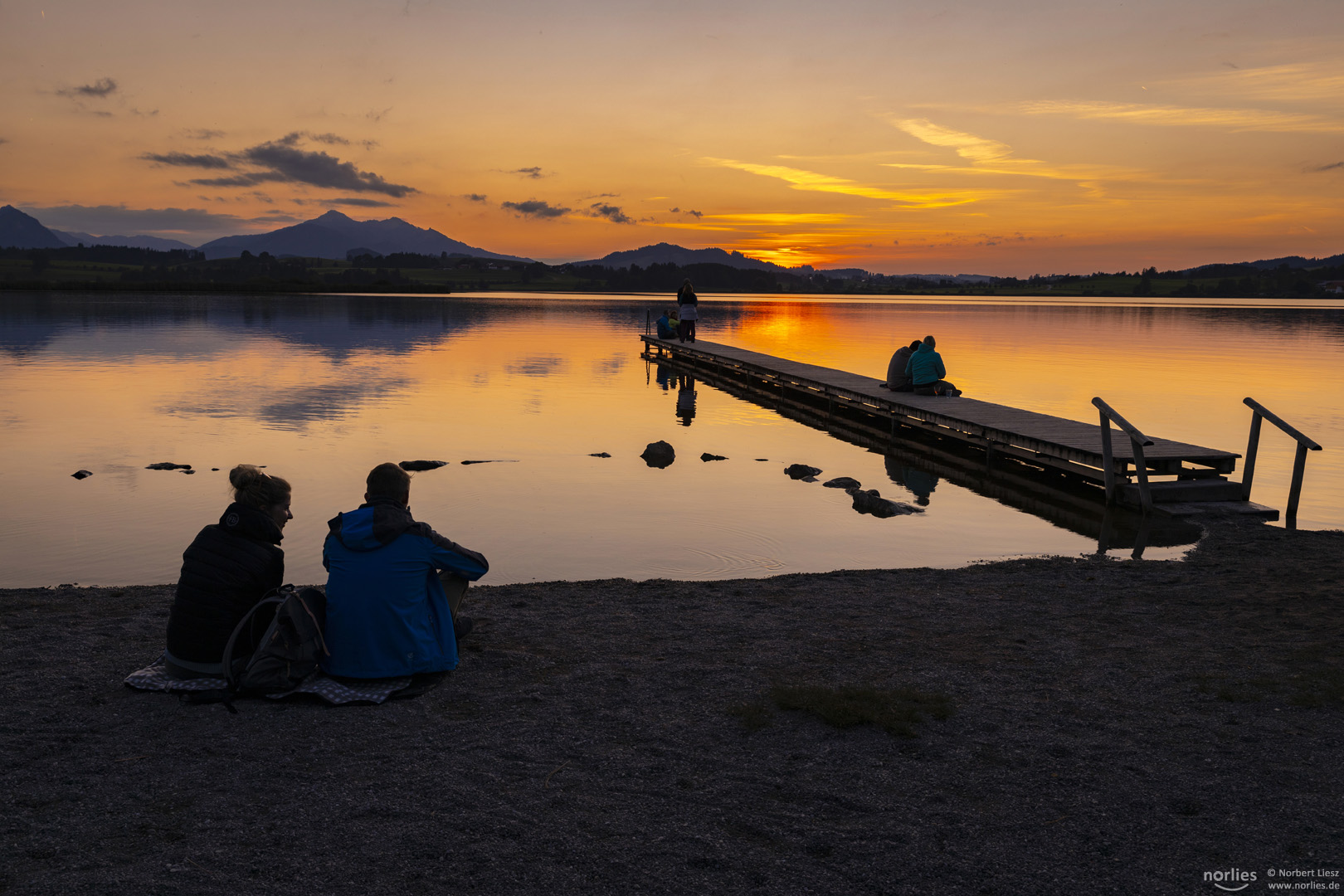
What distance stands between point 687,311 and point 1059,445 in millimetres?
30700

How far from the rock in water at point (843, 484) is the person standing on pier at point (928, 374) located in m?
7.76

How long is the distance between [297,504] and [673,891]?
1222 centimetres

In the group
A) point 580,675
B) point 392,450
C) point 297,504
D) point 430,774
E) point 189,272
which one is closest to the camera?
point 430,774

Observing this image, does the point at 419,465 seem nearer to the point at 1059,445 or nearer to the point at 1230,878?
the point at 1059,445

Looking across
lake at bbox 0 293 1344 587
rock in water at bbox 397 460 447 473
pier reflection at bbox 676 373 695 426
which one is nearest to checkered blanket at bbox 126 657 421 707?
lake at bbox 0 293 1344 587

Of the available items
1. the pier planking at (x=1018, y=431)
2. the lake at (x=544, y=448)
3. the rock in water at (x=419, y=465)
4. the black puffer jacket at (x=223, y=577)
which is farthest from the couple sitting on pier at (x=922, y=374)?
the black puffer jacket at (x=223, y=577)

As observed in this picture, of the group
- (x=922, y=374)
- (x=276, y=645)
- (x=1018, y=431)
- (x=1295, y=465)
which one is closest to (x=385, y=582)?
(x=276, y=645)

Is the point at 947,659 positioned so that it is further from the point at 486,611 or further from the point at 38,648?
the point at 38,648

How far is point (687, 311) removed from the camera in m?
45.5

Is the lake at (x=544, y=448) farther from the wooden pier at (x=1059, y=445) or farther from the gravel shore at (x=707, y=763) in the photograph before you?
the gravel shore at (x=707, y=763)

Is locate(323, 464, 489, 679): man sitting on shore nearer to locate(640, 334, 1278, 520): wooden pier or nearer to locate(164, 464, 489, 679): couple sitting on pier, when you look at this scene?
locate(164, 464, 489, 679): couple sitting on pier

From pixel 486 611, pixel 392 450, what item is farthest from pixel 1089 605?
pixel 392 450

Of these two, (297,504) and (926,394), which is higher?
(926,394)

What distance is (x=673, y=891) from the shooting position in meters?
4.09
